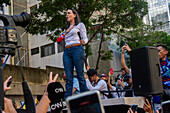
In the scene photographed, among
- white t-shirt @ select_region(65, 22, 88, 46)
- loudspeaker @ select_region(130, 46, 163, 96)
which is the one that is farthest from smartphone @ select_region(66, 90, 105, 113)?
white t-shirt @ select_region(65, 22, 88, 46)

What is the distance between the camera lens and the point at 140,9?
16469mm

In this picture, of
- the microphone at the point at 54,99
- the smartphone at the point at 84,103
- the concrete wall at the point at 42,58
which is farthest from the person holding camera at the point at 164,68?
the concrete wall at the point at 42,58

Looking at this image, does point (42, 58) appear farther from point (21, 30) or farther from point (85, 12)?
point (85, 12)

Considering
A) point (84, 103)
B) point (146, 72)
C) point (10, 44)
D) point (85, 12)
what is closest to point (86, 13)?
point (85, 12)

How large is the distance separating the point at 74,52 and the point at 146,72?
1.55m

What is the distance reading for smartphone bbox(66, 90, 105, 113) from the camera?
1182mm

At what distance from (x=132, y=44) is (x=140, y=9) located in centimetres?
328

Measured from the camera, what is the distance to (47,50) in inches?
947

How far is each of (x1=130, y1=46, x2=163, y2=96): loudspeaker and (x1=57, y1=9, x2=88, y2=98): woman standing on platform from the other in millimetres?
1137

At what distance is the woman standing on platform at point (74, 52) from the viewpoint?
452 centimetres

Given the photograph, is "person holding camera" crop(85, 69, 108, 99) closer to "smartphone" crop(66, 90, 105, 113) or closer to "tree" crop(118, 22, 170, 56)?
"smartphone" crop(66, 90, 105, 113)

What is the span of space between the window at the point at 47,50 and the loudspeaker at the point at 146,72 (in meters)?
20.1

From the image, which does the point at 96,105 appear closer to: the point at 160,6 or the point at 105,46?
the point at 105,46

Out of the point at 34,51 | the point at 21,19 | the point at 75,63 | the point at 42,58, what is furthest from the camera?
the point at 34,51
